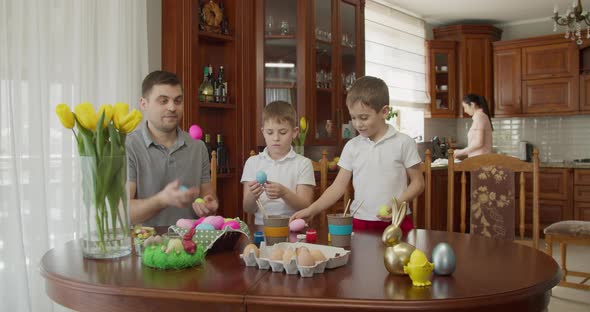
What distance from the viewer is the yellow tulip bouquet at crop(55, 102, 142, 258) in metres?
1.33

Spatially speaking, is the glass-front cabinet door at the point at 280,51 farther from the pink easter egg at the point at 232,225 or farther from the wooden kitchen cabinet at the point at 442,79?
the wooden kitchen cabinet at the point at 442,79

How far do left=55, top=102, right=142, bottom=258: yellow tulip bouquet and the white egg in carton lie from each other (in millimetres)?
341

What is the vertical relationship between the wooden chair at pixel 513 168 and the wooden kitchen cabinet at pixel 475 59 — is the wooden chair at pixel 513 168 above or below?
below

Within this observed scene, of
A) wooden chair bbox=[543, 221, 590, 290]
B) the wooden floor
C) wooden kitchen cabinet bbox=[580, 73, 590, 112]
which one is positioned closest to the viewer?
the wooden floor

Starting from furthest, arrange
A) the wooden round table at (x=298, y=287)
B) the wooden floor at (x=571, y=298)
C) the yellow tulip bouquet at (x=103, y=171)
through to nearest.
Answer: the wooden floor at (x=571, y=298) < the yellow tulip bouquet at (x=103, y=171) < the wooden round table at (x=298, y=287)

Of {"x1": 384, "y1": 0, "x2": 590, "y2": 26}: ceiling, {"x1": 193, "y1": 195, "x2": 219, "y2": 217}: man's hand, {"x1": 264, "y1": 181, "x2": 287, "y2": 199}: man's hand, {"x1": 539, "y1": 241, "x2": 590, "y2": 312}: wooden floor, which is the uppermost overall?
{"x1": 384, "y1": 0, "x2": 590, "y2": 26}: ceiling

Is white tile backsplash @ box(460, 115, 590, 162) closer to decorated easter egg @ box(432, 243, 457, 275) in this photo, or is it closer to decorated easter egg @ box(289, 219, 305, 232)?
decorated easter egg @ box(289, 219, 305, 232)

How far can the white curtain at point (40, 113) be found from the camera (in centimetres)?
247

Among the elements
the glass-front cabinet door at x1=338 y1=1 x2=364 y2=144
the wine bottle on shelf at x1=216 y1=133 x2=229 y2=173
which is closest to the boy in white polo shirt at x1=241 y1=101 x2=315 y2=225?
the wine bottle on shelf at x1=216 y1=133 x2=229 y2=173

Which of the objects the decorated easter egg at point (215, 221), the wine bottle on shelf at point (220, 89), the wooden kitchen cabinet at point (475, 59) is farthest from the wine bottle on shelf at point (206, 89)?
the wooden kitchen cabinet at point (475, 59)

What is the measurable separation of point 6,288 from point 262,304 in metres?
1.89

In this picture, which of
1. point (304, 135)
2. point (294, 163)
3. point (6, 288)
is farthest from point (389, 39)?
point (6, 288)

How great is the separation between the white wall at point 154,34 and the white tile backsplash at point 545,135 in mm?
4819

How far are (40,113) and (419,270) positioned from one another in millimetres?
2114
